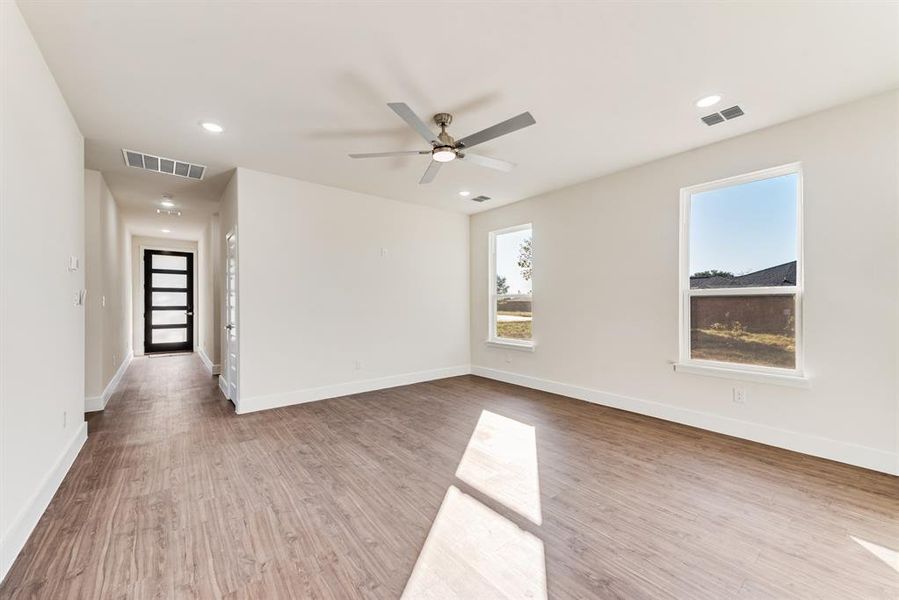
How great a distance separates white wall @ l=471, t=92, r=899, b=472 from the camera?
2.75 metres

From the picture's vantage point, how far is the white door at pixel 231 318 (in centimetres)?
442

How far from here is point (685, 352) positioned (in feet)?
12.6

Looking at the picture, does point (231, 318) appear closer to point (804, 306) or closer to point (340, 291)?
point (340, 291)

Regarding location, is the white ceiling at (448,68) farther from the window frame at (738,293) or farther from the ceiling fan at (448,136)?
the window frame at (738,293)

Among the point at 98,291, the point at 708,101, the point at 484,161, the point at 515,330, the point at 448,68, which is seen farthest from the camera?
the point at 515,330

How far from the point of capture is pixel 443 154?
3002mm

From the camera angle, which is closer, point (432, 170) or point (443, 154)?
point (443, 154)

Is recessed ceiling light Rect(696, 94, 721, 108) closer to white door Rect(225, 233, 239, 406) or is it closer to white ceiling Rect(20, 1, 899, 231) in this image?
white ceiling Rect(20, 1, 899, 231)

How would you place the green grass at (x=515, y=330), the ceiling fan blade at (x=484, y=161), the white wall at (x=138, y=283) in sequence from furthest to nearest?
the white wall at (x=138, y=283)
the green grass at (x=515, y=330)
the ceiling fan blade at (x=484, y=161)

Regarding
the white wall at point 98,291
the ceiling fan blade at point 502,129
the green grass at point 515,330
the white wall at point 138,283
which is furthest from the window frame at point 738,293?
the white wall at point 138,283

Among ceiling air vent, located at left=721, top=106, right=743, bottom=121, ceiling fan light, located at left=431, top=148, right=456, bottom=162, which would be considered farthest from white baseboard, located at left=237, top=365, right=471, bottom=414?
ceiling air vent, located at left=721, top=106, right=743, bottom=121

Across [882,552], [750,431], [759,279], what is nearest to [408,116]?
[759,279]

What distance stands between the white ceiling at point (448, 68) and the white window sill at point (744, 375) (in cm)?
214

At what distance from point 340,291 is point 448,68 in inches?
129
